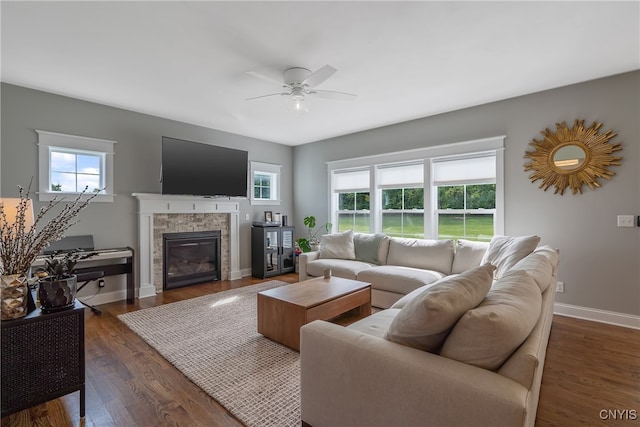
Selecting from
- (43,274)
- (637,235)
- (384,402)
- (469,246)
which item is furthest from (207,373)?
(637,235)

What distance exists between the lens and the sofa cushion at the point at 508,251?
2953mm

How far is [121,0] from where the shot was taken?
2010mm

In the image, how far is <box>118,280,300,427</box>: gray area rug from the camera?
192cm

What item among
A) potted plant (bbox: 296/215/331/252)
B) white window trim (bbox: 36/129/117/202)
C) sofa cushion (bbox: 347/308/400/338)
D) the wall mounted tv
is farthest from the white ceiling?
potted plant (bbox: 296/215/331/252)

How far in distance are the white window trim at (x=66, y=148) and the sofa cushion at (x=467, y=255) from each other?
4.61 meters

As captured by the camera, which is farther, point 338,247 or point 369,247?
point 338,247

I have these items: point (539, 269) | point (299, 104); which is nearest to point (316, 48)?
point (299, 104)

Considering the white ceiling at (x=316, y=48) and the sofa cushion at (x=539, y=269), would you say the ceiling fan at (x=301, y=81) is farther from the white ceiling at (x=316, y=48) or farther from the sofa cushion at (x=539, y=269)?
the sofa cushion at (x=539, y=269)

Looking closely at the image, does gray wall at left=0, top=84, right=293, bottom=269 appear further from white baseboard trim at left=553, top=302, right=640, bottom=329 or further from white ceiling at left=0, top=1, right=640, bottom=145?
white baseboard trim at left=553, top=302, right=640, bottom=329

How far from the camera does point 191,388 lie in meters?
2.11

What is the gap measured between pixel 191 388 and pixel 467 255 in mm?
3236

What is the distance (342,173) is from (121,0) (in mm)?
4167

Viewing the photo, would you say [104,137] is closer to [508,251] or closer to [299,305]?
[299,305]

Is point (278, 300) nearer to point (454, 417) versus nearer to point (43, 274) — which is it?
point (43, 274)
